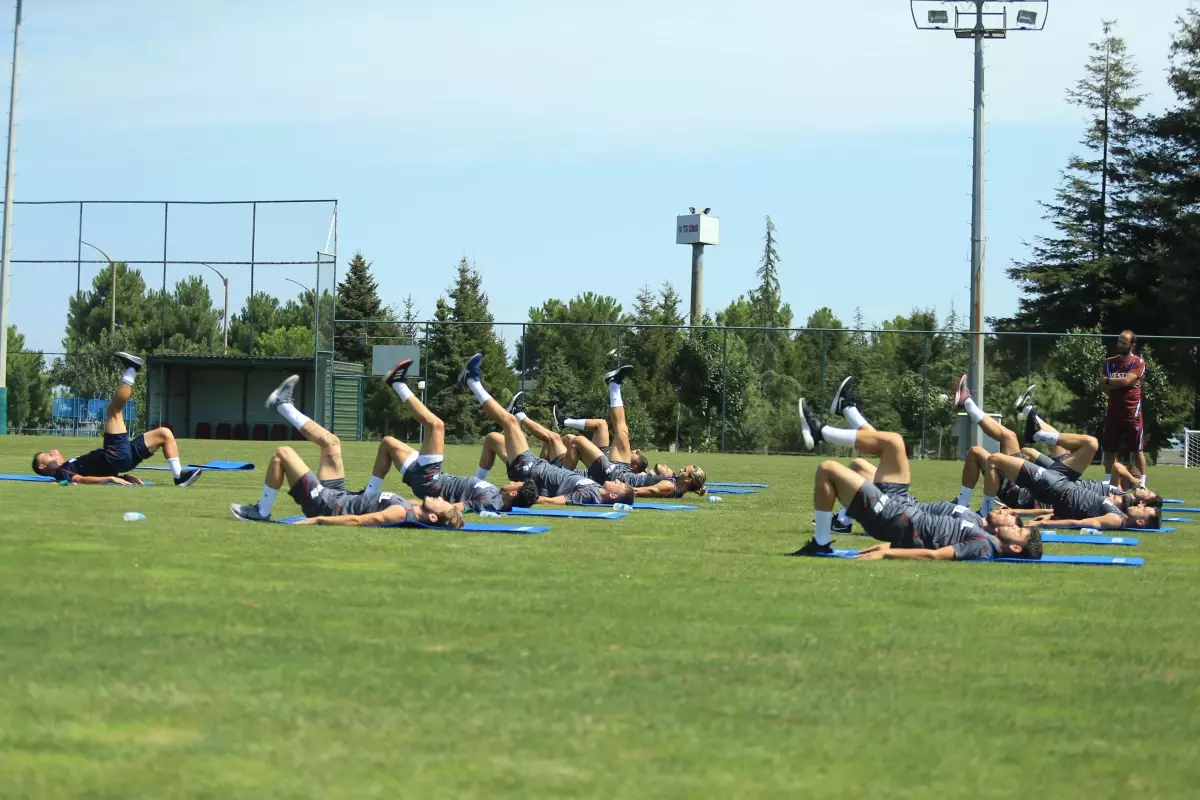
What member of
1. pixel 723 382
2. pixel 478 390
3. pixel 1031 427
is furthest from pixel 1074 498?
pixel 723 382

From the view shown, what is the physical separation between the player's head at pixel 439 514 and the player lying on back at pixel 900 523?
3.09m

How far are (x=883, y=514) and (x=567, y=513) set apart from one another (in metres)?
4.79

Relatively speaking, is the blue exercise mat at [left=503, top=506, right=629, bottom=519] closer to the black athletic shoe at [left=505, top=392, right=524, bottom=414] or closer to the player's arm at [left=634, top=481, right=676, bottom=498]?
the player's arm at [left=634, top=481, right=676, bottom=498]

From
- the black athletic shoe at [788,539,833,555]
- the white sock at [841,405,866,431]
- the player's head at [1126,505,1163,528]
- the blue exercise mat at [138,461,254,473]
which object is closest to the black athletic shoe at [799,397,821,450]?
the white sock at [841,405,866,431]

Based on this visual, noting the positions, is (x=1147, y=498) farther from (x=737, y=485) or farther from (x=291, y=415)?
(x=291, y=415)

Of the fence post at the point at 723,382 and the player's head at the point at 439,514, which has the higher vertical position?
the fence post at the point at 723,382

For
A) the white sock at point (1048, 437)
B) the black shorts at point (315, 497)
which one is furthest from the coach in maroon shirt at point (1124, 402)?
the black shorts at point (315, 497)

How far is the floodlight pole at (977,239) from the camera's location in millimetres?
36312

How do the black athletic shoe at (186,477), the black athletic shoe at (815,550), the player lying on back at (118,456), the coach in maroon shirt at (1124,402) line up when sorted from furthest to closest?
the coach in maroon shirt at (1124,402) → the black athletic shoe at (186,477) → the player lying on back at (118,456) → the black athletic shoe at (815,550)

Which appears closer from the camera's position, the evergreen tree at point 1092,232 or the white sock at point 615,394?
the white sock at point 615,394

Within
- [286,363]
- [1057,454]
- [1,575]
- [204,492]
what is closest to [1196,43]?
[286,363]

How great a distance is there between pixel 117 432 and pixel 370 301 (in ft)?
188

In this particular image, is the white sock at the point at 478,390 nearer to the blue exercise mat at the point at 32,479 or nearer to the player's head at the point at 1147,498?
the blue exercise mat at the point at 32,479

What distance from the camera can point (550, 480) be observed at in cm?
1630
